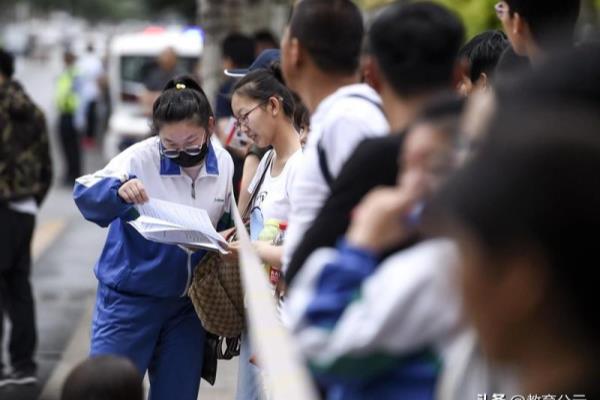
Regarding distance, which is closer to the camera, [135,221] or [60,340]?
[135,221]

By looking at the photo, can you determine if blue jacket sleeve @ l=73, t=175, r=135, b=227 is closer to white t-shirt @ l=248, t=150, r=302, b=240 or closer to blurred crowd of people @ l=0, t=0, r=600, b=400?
blurred crowd of people @ l=0, t=0, r=600, b=400

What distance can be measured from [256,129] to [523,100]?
3.26m

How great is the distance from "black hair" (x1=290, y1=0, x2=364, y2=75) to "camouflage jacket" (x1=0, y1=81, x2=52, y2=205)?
5.03 m

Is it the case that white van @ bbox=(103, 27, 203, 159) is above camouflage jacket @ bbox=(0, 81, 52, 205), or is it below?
above

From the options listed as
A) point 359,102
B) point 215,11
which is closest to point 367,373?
point 359,102

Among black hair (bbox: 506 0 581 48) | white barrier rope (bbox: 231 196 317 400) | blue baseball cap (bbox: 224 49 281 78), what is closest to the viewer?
white barrier rope (bbox: 231 196 317 400)

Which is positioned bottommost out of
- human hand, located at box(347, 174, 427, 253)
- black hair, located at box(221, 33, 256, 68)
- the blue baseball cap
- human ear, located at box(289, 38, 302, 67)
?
human hand, located at box(347, 174, 427, 253)

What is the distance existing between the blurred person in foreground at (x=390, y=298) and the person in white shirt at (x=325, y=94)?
68 cm

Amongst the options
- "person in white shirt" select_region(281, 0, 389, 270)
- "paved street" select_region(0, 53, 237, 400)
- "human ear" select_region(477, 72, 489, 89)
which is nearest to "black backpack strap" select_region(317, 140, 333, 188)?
"person in white shirt" select_region(281, 0, 389, 270)

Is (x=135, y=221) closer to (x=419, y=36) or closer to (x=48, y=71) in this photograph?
(x=419, y=36)

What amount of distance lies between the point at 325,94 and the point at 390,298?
128 centimetres

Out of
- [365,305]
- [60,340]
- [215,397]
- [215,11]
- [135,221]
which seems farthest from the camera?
[215,11]

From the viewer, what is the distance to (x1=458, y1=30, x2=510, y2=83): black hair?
5344mm

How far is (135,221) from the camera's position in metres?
5.16
